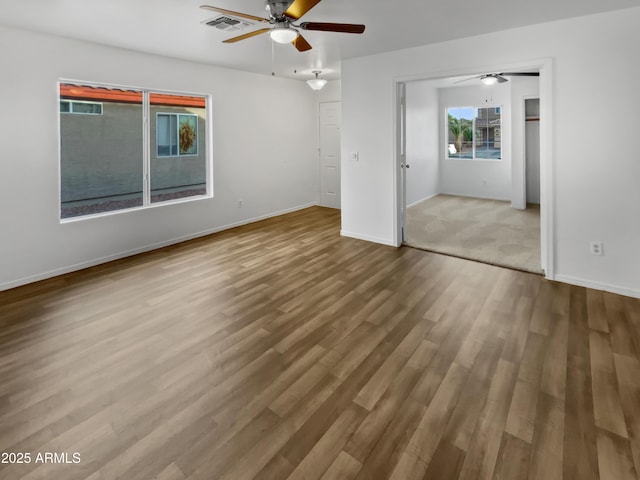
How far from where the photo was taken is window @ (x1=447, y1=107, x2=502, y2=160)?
8469 millimetres

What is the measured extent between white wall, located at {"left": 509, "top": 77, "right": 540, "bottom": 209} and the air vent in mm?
5823

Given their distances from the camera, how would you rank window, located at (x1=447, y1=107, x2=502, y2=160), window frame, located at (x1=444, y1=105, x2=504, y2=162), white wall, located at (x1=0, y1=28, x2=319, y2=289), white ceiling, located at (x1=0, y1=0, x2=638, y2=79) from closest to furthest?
white ceiling, located at (x1=0, y1=0, x2=638, y2=79)
white wall, located at (x1=0, y1=28, x2=319, y2=289)
window frame, located at (x1=444, y1=105, x2=504, y2=162)
window, located at (x1=447, y1=107, x2=502, y2=160)

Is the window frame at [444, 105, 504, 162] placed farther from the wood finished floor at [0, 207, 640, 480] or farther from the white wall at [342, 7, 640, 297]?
the wood finished floor at [0, 207, 640, 480]

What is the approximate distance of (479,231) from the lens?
5668mm

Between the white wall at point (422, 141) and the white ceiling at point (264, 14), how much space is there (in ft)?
11.0

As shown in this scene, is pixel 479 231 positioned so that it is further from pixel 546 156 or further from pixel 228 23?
pixel 228 23

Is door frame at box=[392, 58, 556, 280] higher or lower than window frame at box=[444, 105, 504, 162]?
lower

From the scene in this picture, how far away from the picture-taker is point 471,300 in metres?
3.30

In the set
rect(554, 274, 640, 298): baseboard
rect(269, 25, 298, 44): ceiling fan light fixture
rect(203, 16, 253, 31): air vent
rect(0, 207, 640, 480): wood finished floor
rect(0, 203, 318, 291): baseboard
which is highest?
rect(203, 16, 253, 31): air vent

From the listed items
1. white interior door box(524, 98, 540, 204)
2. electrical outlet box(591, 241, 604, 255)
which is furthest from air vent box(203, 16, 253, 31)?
white interior door box(524, 98, 540, 204)

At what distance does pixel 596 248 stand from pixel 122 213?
5.40m

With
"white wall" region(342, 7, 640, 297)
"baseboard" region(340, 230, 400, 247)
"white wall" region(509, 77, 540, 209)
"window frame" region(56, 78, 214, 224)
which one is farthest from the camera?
"white wall" region(509, 77, 540, 209)

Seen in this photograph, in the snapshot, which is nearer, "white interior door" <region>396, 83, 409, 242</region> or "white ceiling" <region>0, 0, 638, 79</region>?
"white ceiling" <region>0, 0, 638, 79</region>

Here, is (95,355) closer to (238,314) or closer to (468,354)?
(238,314)
